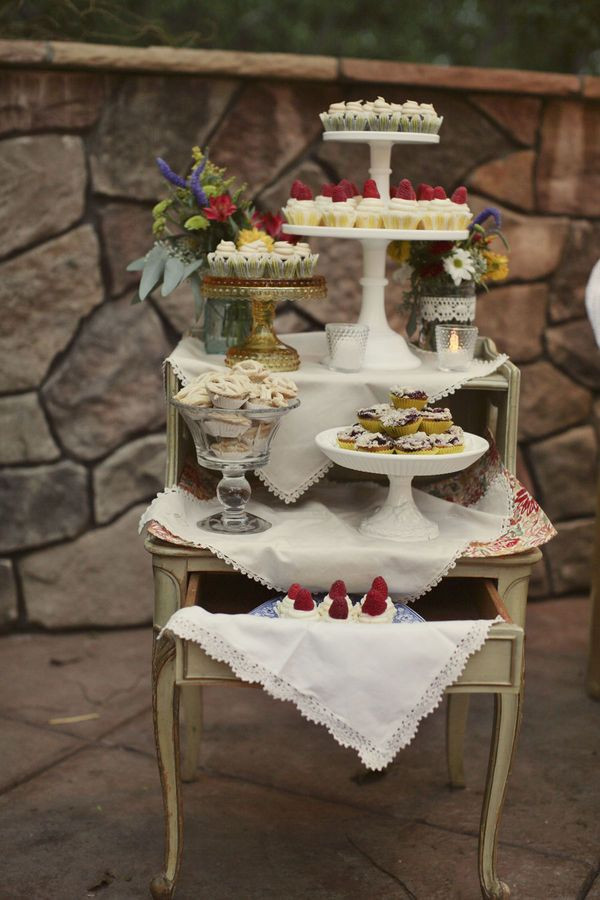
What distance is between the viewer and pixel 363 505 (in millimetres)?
2303

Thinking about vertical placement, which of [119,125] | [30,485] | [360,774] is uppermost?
[119,125]

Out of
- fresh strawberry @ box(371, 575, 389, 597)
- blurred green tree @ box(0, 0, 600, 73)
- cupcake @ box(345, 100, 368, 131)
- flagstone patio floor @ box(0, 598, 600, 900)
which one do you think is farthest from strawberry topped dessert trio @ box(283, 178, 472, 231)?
blurred green tree @ box(0, 0, 600, 73)

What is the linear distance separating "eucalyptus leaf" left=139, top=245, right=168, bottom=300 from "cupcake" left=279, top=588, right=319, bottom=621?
2.76 feet

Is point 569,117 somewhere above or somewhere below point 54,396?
above

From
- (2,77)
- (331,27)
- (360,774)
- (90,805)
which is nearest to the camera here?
(90,805)

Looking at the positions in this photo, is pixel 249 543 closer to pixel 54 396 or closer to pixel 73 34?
pixel 54 396

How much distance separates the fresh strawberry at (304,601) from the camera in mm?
1889

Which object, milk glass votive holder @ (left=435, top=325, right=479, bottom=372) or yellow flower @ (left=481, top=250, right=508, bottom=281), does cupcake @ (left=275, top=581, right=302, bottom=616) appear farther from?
Result: yellow flower @ (left=481, top=250, right=508, bottom=281)

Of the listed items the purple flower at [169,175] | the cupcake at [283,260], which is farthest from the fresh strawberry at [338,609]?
the purple flower at [169,175]

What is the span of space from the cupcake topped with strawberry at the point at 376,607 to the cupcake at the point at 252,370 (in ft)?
1.55

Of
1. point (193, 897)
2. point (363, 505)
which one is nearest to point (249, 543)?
point (363, 505)

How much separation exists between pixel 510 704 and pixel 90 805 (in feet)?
3.61

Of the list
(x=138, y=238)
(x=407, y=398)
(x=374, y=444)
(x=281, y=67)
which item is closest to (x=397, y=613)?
(x=374, y=444)

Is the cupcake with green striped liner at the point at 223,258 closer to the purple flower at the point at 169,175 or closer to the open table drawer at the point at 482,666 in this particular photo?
the purple flower at the point at 169,175
